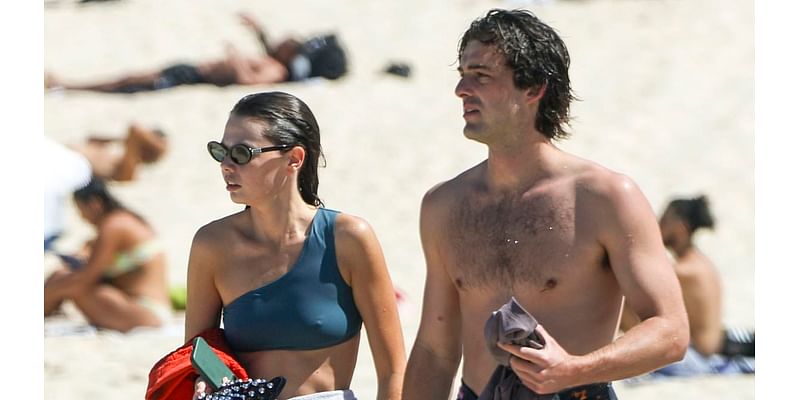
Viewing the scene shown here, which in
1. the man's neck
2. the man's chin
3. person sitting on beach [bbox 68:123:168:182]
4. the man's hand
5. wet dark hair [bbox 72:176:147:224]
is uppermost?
the man's chin

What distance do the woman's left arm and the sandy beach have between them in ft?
11.1

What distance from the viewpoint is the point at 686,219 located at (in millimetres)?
7680

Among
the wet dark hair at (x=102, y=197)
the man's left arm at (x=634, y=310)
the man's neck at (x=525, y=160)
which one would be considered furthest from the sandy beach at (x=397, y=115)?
the man's left arm at (x=634, y=310)

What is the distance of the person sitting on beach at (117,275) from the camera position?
756cm

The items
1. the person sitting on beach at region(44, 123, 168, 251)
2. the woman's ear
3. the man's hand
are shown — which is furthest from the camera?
the person sitting on beach at region(44, 123, 168, 251)

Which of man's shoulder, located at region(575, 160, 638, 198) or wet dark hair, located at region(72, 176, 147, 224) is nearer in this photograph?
man's shoulder, located at region(575, 160, 638, 198)

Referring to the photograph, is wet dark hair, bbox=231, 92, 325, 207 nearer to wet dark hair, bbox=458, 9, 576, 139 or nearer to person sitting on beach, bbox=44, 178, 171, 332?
wet dark hair, bbox=458, 9, 576, 139

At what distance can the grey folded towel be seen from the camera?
2.55 meters

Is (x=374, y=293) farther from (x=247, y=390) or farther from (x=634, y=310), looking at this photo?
(x=634, y=310)

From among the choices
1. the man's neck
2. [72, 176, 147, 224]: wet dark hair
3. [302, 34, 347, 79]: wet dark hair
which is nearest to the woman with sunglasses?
the man's neck

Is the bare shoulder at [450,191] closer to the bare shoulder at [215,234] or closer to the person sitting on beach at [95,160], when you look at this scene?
the bare shoulder at [215,234]
